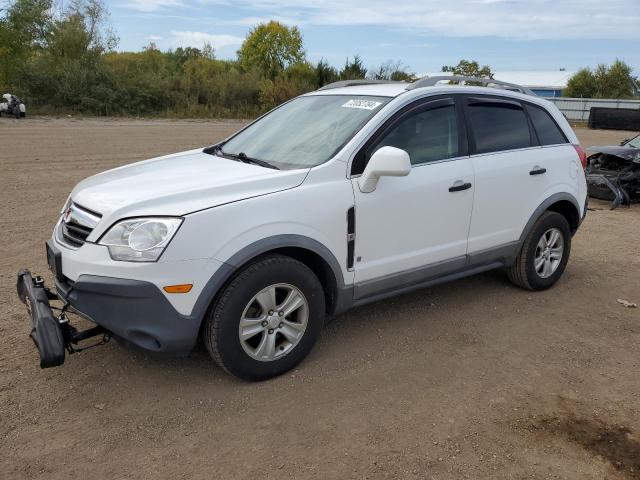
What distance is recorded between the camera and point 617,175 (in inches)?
412

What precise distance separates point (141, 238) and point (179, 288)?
0.35 m

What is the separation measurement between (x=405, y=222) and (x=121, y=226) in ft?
6.35

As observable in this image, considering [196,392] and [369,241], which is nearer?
[196,392]

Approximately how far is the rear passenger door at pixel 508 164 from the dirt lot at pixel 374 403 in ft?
2.50

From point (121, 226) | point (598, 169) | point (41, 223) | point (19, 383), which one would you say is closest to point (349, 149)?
point (121, 226)

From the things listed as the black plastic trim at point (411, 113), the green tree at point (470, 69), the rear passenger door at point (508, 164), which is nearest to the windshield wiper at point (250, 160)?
the black plastic trim at point (411, 113)

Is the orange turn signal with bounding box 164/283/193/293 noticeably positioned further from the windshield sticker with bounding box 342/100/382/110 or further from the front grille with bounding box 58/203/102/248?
the windshield sticker with bounding box 342/100/382/110

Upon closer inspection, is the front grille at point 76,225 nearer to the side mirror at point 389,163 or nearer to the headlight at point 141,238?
the headlight at point 141,238

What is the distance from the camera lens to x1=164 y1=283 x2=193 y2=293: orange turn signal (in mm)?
3188

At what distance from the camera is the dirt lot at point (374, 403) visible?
298cm

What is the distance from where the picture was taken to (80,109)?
29.9 m

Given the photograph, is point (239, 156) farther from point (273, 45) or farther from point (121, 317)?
point (273, 45)

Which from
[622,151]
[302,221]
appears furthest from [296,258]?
[622,151]

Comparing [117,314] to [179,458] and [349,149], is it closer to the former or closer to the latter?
[179,458]
